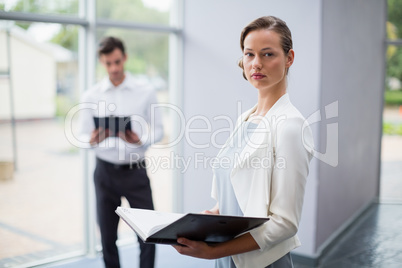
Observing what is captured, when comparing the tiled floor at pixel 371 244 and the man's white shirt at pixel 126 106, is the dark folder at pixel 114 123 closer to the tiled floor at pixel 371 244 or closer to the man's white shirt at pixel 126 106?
the man's white shirt at pixel 126 106

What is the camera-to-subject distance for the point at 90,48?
363 cm

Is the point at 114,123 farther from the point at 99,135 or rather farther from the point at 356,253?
the point at 356,253

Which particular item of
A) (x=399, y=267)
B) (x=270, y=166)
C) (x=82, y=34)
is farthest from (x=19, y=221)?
(x=399, y=267)

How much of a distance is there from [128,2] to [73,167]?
1540 millimetres

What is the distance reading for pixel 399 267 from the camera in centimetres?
358

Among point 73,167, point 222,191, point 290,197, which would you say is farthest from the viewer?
point 73,167

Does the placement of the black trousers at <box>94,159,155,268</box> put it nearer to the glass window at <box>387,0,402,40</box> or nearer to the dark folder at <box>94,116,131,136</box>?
the dark folder at <box>94,116,131,136</box>

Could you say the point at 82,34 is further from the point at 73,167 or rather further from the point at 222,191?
the point at 222,191

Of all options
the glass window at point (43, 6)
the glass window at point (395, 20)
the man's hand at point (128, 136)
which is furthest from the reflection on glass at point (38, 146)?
the glass window at point (395, 20)

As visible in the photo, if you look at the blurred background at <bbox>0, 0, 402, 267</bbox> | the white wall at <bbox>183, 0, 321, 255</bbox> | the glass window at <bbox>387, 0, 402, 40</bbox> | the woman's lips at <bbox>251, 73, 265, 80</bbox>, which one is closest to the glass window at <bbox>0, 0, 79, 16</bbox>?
the blurred background at <bbox>0, 0, 402, 267</bbox>

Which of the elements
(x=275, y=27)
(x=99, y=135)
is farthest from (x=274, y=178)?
(x=99, y=135)

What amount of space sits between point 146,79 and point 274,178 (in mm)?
3040

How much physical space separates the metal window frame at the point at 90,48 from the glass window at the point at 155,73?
0.08 meters

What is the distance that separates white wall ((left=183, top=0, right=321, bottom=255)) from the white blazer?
6.92 ft
